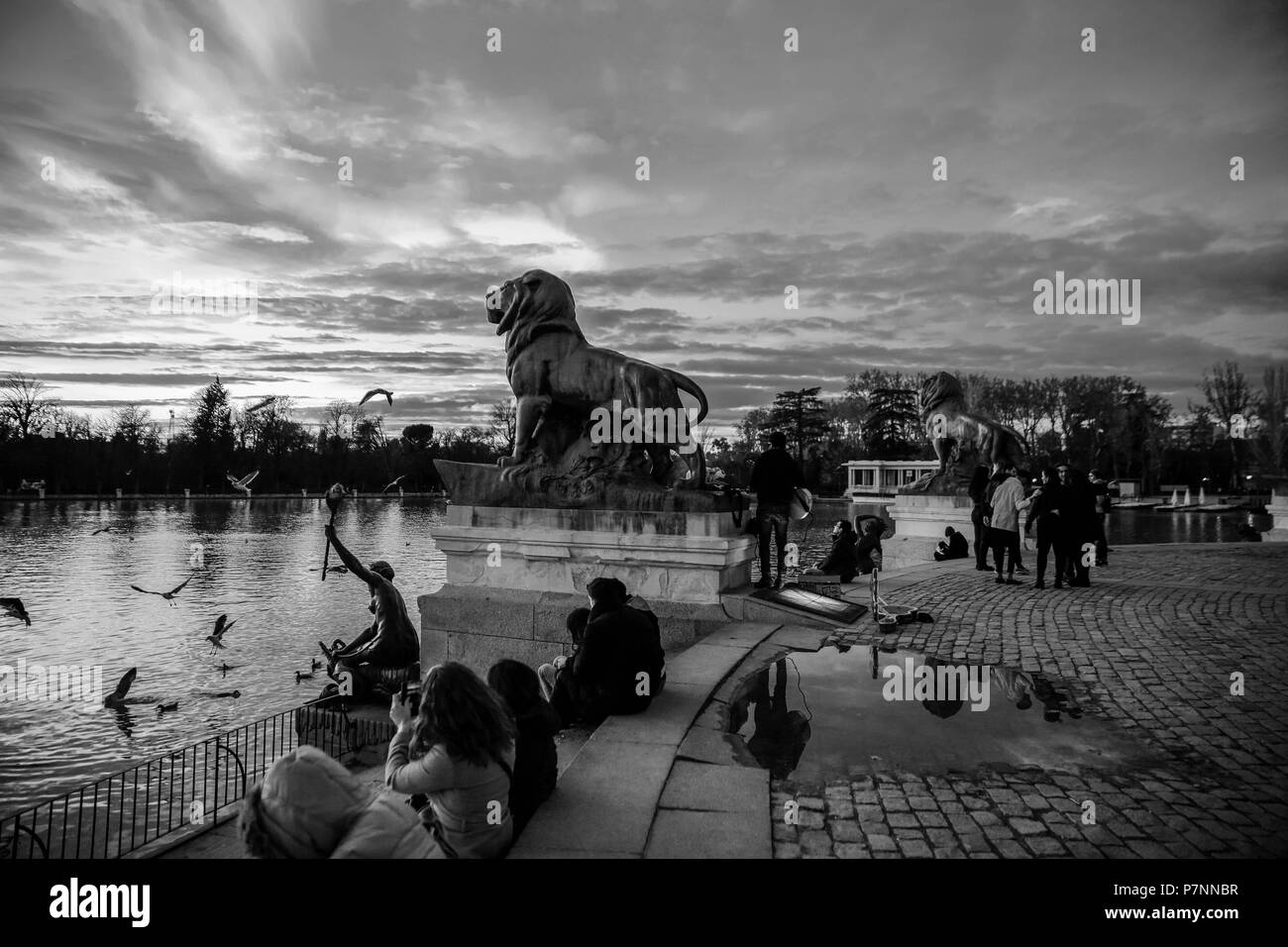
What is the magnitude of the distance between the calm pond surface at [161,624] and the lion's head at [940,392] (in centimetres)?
1225

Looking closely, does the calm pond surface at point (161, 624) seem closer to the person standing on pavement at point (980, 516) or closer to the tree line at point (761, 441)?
the person standing on pavement at point (980, 516)

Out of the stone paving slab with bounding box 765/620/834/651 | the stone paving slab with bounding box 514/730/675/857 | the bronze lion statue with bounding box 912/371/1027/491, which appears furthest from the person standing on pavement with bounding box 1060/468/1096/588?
the stone paving slab with bounding box 514/730/675/857

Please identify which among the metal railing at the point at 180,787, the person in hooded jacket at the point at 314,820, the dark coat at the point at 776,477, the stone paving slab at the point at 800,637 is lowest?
the metal railing at the point at 180,787

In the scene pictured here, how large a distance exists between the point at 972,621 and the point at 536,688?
6041 millimetres

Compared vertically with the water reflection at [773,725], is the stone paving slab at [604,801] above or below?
above

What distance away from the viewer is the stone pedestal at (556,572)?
791 cm

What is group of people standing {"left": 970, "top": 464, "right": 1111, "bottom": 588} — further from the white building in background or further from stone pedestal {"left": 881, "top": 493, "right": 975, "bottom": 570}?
the white building in background

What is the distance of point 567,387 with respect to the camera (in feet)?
28.7

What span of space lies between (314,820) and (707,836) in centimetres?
166

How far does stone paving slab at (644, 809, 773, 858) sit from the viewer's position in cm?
310

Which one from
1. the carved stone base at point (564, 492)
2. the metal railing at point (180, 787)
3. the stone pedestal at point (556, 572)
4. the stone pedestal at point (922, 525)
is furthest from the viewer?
the stone pedestal at point (922, 525)

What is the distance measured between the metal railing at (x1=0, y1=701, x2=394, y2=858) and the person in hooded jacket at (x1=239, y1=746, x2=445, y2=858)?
13.7 ft

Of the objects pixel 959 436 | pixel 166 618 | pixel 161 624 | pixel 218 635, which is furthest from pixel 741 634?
pixel 166 618

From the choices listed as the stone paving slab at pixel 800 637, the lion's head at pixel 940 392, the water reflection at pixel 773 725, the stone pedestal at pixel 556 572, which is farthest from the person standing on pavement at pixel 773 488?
the lion's head at pixel 940 392
